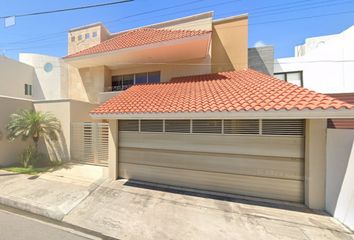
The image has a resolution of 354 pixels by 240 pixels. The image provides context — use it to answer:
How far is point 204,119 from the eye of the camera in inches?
259

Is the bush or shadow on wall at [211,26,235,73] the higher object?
shadow on wall at [211,26,235,73]

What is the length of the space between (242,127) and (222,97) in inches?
48.6

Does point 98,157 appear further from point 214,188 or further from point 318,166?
point 318,166

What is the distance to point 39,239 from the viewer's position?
3.99m

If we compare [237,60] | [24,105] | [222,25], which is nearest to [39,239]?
[24,105]

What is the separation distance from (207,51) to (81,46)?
920cm

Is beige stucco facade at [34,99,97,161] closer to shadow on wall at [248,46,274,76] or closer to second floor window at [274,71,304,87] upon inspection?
shadow on wall at [248,46,274,76]

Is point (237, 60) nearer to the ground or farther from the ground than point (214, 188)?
farther from the ground

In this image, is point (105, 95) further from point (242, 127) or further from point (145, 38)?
point (242, 127)

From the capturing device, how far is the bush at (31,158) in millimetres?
9730

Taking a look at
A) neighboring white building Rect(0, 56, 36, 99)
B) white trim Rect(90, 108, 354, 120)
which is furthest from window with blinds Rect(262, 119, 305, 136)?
neighboring white building Rect(0, 56, 36, 99)

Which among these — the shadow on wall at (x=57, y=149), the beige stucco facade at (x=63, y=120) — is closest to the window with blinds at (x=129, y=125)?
the beige stucco facade at (x=63, y=120)

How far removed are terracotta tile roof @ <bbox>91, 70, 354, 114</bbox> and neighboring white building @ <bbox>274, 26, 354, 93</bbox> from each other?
5.63 metres

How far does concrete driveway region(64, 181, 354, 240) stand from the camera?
14.0 ft
